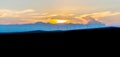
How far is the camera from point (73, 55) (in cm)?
355

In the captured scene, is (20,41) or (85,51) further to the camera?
(20,41)

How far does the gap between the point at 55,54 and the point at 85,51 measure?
18.1 inches

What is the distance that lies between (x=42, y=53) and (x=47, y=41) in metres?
0.48

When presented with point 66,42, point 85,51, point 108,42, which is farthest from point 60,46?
point 108,42

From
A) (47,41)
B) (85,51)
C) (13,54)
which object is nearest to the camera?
(85,51)

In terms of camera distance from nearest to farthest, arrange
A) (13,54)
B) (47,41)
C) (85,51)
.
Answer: (85,51), (13,54), (47,41)

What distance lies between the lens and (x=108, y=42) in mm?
3521

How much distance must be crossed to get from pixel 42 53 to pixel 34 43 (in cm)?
52

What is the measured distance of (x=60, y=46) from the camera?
12.5 feet

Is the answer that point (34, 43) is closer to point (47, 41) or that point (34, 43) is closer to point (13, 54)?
point (47, 41)

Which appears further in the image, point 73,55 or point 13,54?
point 13,54

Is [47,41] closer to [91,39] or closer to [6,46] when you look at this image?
[6,46]

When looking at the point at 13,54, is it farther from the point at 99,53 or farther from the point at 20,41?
the point at 99,53

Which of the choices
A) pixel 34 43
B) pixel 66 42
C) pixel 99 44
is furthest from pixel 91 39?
pixel 34 43
